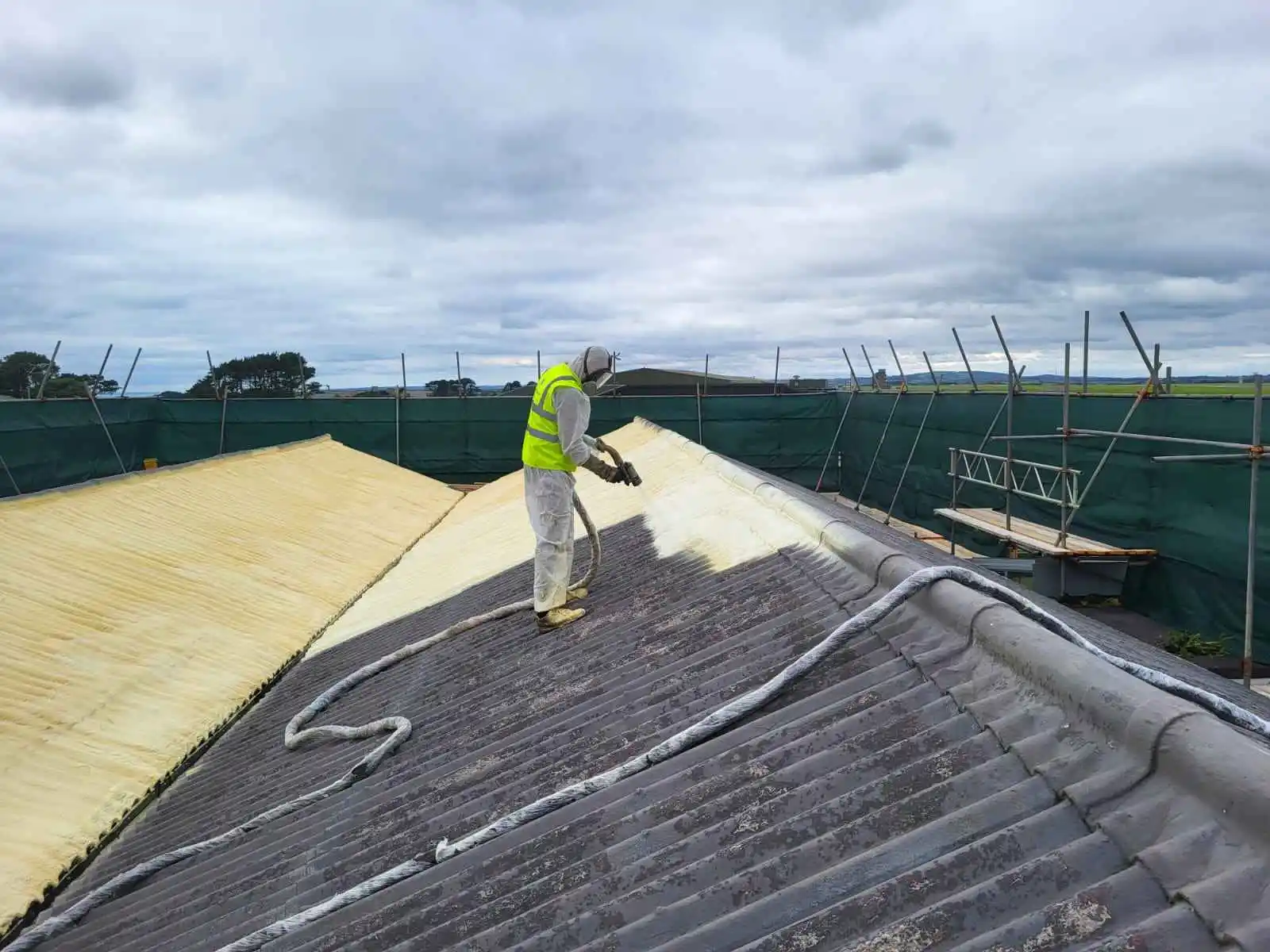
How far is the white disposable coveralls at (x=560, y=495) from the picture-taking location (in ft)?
18.0

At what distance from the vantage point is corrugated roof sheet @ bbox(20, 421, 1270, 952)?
201 cm

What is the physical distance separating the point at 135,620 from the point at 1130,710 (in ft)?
29.7

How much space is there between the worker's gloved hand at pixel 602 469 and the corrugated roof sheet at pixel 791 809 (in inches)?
37.6

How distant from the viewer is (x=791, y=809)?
2.66 meters

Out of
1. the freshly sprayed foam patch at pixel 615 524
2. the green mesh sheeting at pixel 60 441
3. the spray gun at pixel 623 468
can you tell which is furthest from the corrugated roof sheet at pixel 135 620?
the green mesh sheeting at pixel 60 441

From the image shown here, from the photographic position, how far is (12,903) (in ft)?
16.9

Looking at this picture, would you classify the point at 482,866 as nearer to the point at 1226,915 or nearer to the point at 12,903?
the point at 1226,915

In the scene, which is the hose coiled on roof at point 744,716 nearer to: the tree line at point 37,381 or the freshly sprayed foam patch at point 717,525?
the freshly sprayed foam patch at point 717,525

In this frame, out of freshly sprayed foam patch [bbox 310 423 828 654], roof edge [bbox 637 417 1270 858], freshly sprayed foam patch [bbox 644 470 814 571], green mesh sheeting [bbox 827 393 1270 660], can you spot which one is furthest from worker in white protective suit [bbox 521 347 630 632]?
green mesh sheeting [bbox 827 393 1270 660]

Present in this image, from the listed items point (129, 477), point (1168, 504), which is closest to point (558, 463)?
point (1168, 504)

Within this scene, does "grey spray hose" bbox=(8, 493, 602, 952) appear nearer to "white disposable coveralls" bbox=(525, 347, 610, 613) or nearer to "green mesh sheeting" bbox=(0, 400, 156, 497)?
"white disposable coveralls" bbox=(525, 347, 610, 613)

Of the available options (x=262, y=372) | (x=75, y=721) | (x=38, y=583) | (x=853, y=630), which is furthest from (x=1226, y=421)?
(x=262, y=372)

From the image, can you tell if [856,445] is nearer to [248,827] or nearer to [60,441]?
[60,441]

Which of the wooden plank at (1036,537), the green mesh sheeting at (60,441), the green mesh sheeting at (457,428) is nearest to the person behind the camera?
the wooden plank at (1036,537)
